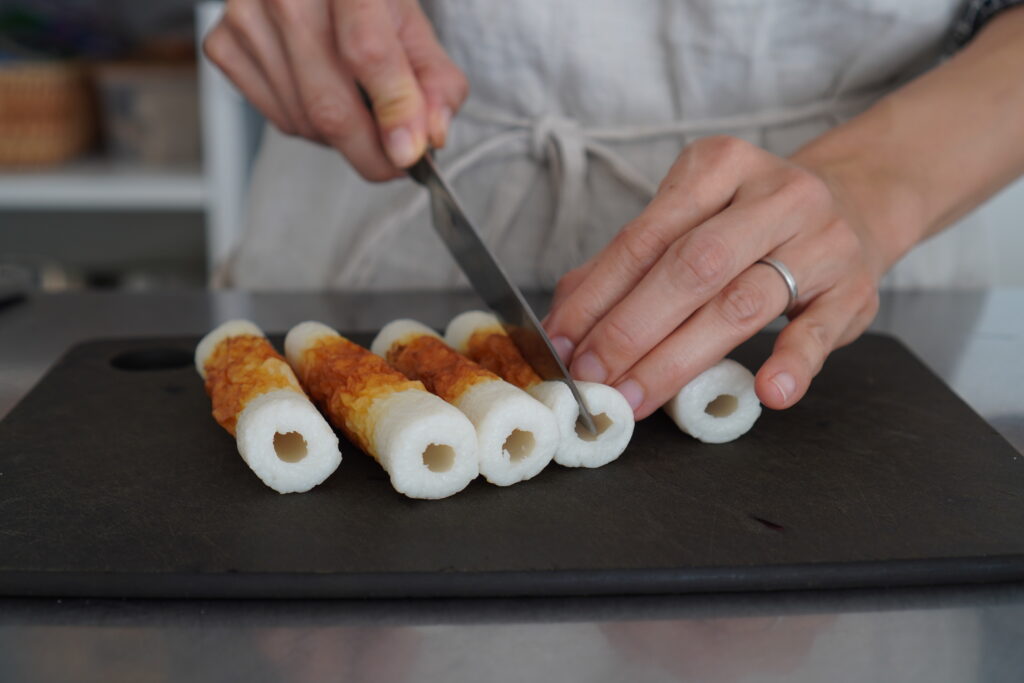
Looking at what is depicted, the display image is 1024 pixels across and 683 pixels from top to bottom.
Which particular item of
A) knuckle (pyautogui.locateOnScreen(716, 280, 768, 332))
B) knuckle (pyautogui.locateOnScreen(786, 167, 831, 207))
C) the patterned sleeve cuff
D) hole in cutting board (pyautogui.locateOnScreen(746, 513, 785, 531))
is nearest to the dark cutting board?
hole in cutting board (pyautogui.locateOnScreen(746, 513, 785, 531))

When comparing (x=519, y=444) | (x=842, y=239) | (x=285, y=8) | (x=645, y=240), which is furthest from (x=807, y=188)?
(x=285, y=8)

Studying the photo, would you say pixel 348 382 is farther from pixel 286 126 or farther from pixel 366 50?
pixel 286 126

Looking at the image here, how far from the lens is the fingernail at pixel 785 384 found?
837 millimetres

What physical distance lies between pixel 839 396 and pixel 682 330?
235 millimetres

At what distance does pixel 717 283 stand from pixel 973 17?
70 cm

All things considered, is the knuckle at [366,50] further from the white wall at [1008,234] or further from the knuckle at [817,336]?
the white wall at [1008,234]

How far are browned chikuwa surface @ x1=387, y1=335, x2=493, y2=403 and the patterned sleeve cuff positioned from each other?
86cm

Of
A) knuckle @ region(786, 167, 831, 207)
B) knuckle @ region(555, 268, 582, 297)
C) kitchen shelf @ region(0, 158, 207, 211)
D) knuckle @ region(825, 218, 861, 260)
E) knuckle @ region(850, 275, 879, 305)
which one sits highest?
knuckle @ region(786, 167, 831, 207)

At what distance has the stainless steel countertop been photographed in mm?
586

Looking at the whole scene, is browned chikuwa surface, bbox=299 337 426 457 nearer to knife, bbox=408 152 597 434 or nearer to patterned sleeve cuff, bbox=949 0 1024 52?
knife, bbox=408 152 597 434

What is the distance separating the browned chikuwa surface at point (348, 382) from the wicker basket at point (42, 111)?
1.79 m

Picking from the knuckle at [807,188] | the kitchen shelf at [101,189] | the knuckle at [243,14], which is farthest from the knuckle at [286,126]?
the kitchen shelf at [101,189]

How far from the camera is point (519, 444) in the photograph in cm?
80

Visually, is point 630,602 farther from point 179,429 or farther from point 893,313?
point 893,313
